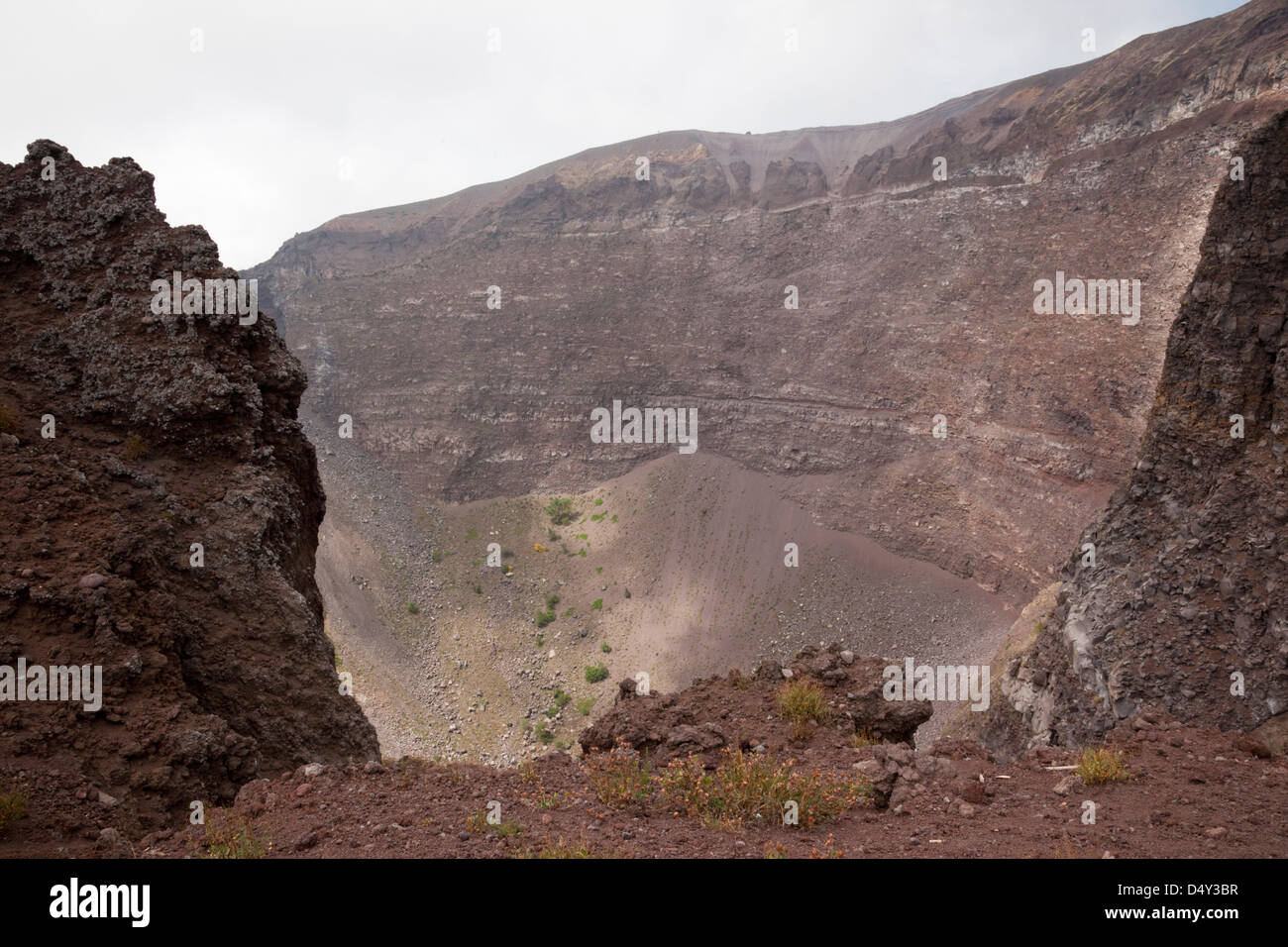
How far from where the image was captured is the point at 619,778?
659 centimetres

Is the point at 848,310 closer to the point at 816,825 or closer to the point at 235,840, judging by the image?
the point at 816,825

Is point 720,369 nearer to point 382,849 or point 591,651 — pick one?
point 591,651

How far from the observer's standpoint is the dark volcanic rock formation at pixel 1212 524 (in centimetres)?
973

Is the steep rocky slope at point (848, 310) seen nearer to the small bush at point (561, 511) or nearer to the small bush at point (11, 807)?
the small bush at point (561, 511)

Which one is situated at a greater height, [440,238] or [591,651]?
[440,238]

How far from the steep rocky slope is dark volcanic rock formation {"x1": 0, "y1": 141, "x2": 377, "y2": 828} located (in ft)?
87.2

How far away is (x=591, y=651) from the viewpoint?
31891 mm

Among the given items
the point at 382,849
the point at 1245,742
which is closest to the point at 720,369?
the point at 1245,742

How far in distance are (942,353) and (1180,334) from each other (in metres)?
23.5

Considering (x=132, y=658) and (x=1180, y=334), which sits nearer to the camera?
(x=132, y=658)

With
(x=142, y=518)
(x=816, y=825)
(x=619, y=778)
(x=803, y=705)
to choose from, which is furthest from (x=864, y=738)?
(x=142, y=518)

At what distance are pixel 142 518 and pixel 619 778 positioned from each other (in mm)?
5201

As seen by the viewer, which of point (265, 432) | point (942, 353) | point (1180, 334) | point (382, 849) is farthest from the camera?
point (942, 353)

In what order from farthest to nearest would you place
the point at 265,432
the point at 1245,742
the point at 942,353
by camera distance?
the point at 942,353
the point at 265,432
the point at 1245,742
